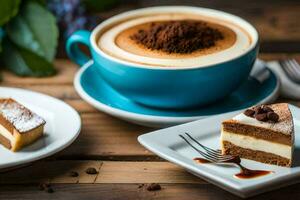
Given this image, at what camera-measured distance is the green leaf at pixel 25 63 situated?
1.84 metres

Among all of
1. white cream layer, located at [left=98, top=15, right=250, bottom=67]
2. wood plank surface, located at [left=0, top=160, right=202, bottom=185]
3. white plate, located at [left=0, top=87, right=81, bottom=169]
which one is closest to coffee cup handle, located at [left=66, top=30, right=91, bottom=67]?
white cream layer, located at [left=98, top=15, right=250, bottom=67]

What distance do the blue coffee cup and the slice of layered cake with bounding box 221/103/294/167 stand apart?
161 millimetres

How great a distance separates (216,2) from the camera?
2.49 m

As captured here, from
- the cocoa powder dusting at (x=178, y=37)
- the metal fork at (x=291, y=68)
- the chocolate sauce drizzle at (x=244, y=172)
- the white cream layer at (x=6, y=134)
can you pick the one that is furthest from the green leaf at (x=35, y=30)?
the chocolate sauce drizzle at (x=244, y=172)

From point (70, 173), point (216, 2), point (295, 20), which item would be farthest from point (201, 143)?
point (216, 2)

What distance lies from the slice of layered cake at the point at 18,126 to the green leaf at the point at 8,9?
0.51 m

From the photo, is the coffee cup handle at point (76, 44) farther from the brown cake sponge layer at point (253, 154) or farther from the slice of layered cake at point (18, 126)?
the brown cake sponge layer at point (253, 154)

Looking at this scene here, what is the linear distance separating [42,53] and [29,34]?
0.07m

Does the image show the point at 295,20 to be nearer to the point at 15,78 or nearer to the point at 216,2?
Answer: the point at 216,2

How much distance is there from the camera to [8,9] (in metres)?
1.87

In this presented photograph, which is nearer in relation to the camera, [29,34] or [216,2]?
[29,34]

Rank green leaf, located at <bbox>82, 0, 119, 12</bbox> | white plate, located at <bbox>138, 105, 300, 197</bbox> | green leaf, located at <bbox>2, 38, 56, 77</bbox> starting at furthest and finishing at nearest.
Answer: green leaf, located at <bbox>82, 0, 119, 12</bbox> < green leaf, located at <bbox>2, 38, 56, 77</bbox> < white plate, located at <bbox>138, 105, 300, 197</bbox>

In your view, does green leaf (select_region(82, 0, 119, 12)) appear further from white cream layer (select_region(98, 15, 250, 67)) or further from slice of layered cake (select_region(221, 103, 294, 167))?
slice of layered cake (select_region(221, 103, 294, 167))

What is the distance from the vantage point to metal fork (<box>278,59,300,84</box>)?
1.69 meters
